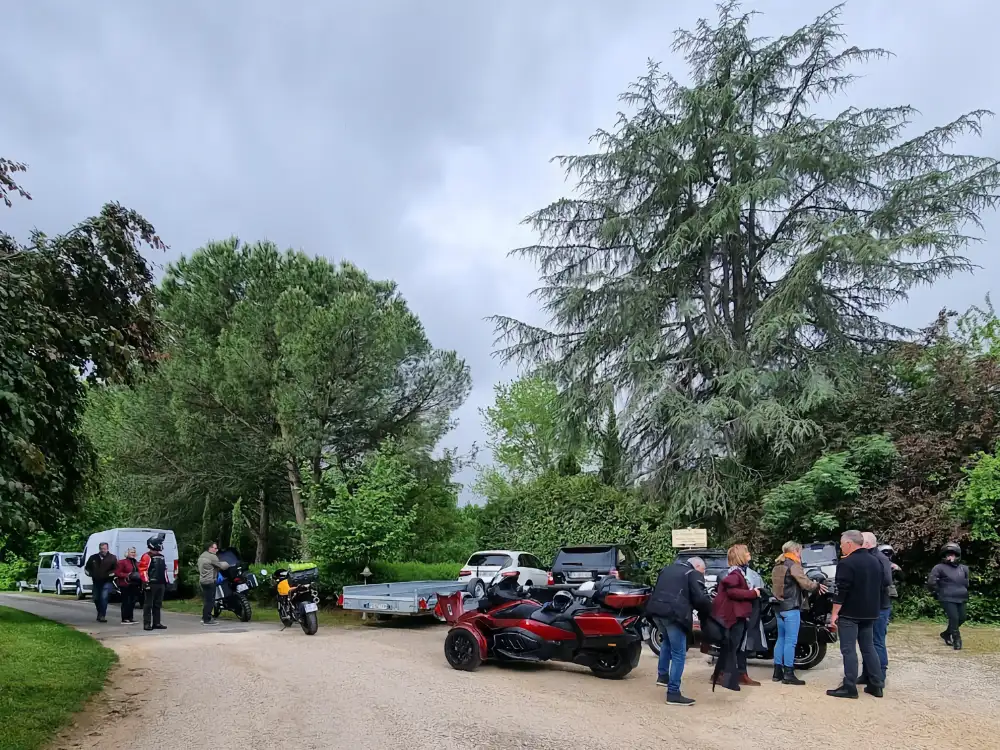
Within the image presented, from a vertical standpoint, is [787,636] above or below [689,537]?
below

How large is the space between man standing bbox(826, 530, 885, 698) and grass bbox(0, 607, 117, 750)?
7.35 m

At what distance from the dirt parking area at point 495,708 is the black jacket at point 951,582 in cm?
82

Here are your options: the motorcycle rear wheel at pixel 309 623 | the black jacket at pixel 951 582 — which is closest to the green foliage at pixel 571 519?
the black jacket at pixel 951 582

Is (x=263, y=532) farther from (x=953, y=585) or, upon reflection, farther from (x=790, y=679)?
(x=953, y=585)

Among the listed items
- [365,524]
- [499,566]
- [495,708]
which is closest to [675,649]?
[495,708]

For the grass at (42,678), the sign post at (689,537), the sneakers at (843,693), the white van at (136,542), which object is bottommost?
the sneakers at (843,693)

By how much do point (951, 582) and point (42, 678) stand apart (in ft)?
38.8

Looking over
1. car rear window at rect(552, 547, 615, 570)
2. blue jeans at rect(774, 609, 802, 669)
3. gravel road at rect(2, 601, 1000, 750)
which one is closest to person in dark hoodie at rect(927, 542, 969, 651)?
gravel road at rect(2, 601, 1000, 750)

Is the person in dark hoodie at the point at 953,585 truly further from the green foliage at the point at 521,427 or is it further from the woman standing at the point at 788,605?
the green foliage at the point at 521,427

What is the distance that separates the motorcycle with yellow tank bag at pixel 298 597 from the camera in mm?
13148

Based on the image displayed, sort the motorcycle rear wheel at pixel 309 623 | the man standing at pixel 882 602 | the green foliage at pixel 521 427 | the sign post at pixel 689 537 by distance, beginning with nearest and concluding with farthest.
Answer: the man standing at pixel 882 602 < the motorcycle rear wheel at pixel 309 623 < the sign post at pixel 689 537 < the green foliage at pixel 521 427

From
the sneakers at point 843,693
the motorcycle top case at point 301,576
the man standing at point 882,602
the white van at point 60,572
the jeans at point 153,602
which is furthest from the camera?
the white van at point 60,572

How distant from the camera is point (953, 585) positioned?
10.7 metres

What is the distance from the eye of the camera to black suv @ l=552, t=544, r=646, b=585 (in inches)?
557
